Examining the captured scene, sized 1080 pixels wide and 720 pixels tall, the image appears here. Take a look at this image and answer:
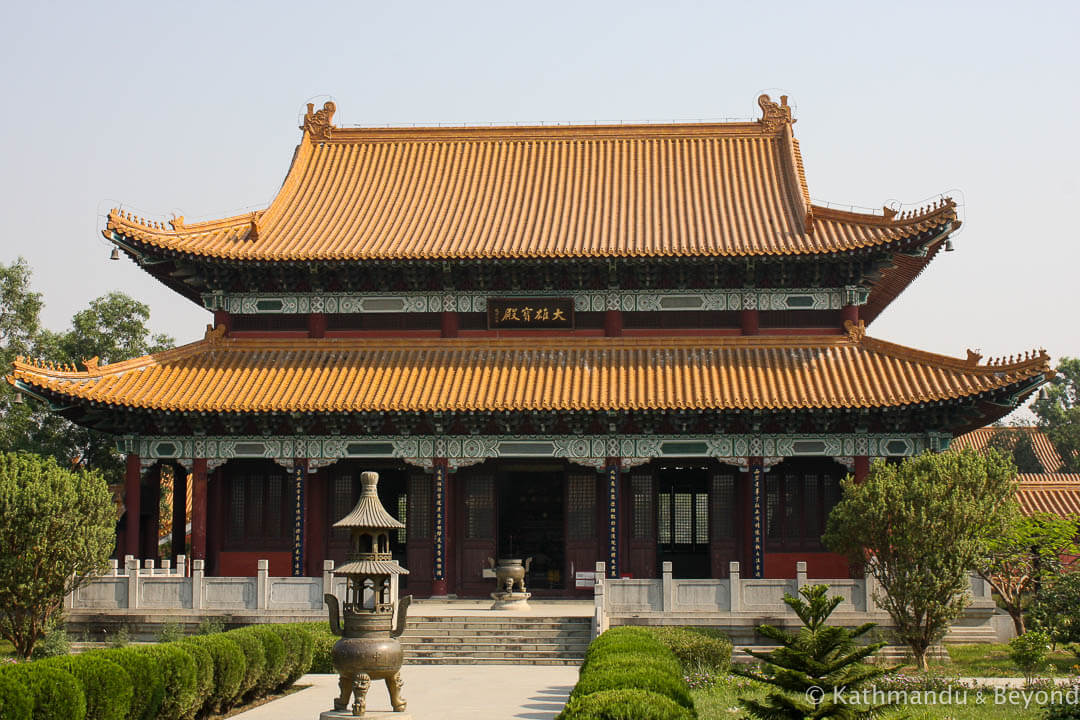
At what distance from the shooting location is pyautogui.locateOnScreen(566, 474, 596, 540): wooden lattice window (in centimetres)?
2875

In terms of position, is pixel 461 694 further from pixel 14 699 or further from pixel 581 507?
pixel 581 507

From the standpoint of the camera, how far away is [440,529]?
2762 cm

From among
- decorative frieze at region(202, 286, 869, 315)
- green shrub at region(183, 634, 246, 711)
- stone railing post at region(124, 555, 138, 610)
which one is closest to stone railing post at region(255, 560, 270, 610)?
stone railing post at region(124, 555, 138, 610)

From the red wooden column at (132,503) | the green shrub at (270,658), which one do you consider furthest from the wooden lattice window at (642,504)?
the green shrub at (270,658)

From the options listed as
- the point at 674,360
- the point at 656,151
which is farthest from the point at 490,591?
the point at 656,151

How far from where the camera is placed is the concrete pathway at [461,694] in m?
16.8

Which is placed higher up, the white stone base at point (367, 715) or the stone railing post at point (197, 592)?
the stone railing post at point (197, 592)

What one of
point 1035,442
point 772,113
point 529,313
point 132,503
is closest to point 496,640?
point 529,313

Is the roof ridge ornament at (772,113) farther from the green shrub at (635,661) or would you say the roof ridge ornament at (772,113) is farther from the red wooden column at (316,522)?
the green shrub at (635,661)

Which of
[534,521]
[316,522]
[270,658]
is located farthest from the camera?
[534,521]

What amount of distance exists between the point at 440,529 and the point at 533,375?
4.06 m

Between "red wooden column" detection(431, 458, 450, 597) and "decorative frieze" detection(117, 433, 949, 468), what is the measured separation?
281 mm

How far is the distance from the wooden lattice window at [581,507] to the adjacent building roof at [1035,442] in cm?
3316

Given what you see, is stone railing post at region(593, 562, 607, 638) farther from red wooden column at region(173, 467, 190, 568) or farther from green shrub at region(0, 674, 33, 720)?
green shrub at region(0, 674, 33, 720)
